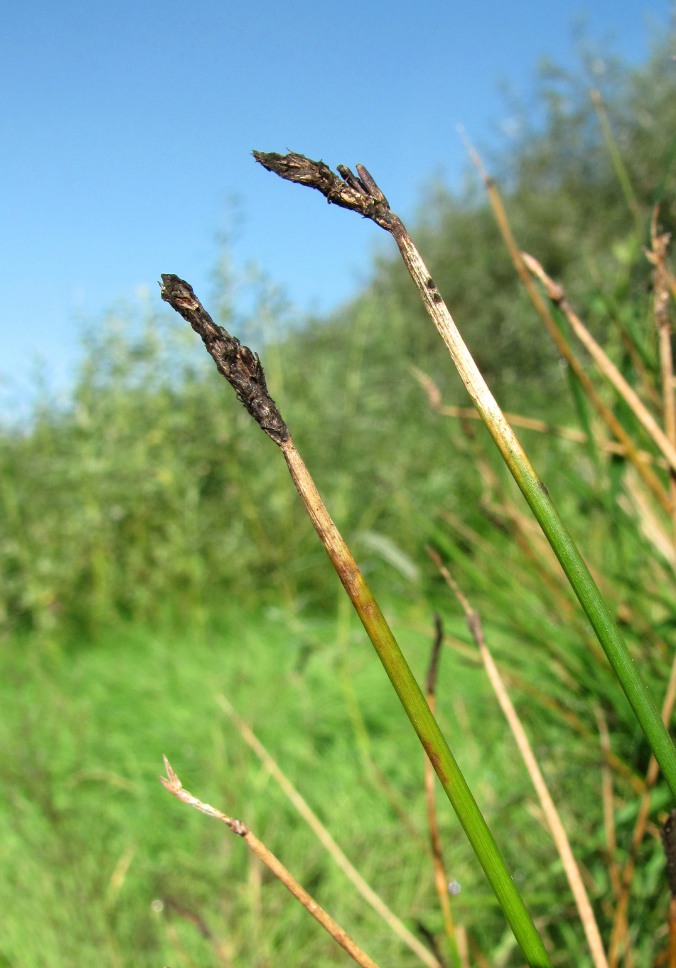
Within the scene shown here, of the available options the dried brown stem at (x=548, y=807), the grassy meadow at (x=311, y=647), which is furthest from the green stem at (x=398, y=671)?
the grassy meadow at (x=311, y=647)

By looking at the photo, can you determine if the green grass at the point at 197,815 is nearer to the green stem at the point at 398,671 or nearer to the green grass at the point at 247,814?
the green grass at the point at 247,814

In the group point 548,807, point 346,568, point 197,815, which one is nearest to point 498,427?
point 346,568

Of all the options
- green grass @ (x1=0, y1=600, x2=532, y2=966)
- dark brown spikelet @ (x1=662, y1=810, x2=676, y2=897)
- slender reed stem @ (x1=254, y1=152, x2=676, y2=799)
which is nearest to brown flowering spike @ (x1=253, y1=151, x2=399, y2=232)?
slender reed stem @ (x1=254, y1=152, x2=676, y2=799)

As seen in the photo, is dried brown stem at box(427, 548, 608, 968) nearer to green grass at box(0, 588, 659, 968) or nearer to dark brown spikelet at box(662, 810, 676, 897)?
dark brown spikelet at box(662, 810, 676, 897)

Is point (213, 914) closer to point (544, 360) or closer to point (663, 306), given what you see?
point (663, 306)

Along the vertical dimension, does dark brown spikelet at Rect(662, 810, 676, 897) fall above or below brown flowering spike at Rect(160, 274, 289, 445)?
below

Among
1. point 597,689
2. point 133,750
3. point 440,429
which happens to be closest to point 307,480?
point 597,689
